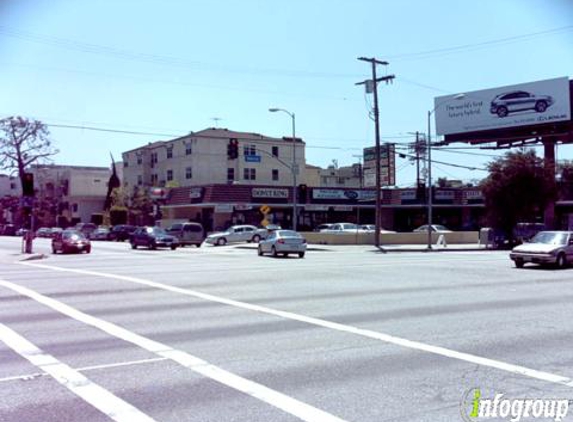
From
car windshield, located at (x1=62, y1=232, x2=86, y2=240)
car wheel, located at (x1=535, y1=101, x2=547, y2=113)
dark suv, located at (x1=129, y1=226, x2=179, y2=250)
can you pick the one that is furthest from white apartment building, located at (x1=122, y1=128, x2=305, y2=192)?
car windshield, located at (x1=62, y1=232, x2=86, y2=240)

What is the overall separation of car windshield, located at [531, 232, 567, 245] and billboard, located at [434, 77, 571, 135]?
1091 inches

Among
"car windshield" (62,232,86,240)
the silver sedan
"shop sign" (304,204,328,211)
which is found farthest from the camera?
"shop sign" (304,204,328,211)

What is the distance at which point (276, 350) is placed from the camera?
8523 mm

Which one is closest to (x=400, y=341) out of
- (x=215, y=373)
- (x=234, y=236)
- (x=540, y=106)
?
(x=215, y=373)

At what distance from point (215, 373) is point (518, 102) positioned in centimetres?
5271

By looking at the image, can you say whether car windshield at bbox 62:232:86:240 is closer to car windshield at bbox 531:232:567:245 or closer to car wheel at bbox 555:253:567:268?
car windshield at bbox 531:232:567:245

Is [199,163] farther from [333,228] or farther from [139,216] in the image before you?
[333,228]

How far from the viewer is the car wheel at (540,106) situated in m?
52.2

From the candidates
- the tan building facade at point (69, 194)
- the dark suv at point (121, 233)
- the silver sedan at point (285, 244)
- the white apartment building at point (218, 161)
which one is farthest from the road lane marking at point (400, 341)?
the tan building facade at point (69, 194)

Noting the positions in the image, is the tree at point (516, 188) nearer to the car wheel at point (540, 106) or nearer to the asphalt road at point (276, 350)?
the car wheel at point (540, 106)

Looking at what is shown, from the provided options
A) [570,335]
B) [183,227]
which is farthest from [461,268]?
[183,227]

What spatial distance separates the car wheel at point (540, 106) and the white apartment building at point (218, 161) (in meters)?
26.5

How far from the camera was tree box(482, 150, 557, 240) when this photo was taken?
1709 inches

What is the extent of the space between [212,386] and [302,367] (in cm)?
133
